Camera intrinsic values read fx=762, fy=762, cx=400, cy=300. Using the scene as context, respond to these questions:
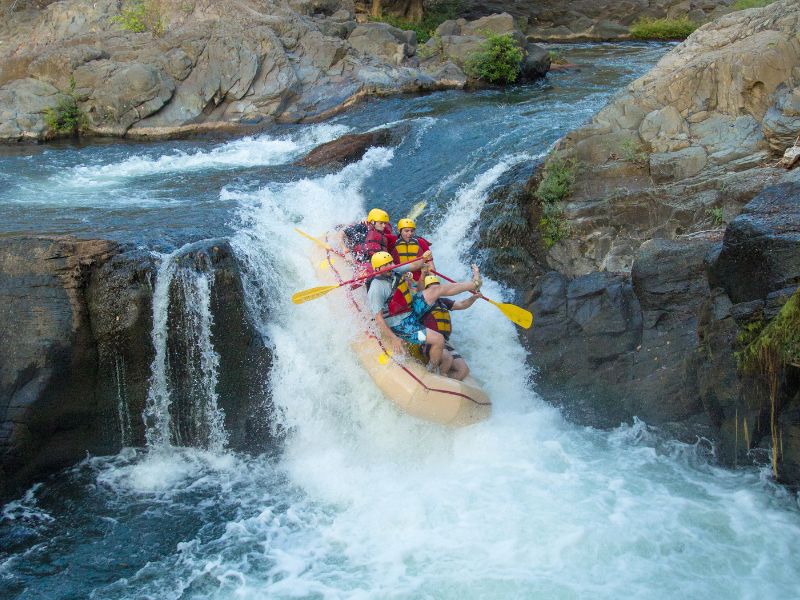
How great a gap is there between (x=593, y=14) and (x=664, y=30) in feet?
8.99

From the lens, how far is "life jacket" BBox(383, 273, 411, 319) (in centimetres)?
683

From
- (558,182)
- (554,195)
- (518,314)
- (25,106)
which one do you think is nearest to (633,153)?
(558,182)

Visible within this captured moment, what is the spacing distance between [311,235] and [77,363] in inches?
118

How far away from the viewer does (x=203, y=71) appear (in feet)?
46.4

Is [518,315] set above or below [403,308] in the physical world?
below

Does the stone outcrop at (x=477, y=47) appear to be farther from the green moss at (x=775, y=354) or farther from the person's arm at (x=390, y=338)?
the green moss at (x=775, y=354)

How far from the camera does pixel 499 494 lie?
596 cm

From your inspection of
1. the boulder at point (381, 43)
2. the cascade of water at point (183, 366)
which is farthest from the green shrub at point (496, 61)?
the cascade of water at point (183, 366)

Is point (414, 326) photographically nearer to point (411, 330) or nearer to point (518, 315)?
point (411, 330)

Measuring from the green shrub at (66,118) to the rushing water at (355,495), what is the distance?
4.76 meters

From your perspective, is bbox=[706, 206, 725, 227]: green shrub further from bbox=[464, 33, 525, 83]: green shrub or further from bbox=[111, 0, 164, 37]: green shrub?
bbox=[111, 0, 164, 37]: green shrub

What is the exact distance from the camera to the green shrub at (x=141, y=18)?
15.7 m

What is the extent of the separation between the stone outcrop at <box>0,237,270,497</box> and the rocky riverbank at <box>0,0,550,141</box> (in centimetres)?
758

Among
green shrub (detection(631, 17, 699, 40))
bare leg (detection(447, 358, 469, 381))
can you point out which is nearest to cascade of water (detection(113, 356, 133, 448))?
bare leg (detection(447, 358, 469, 381))
